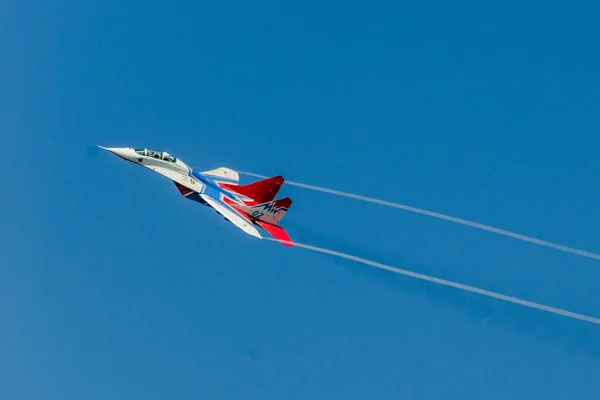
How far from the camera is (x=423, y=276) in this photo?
65.6 m

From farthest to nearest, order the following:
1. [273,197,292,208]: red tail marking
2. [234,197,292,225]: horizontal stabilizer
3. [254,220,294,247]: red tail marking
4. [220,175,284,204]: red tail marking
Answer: [220,175,284,204]: red tail marking → [234,197,292,225]: horizontal stabilizer → [273,197,292,208]: red tail marking → [254,220,294,247]: red tail marking

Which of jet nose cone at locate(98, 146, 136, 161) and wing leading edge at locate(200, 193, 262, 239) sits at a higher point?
jet nose cone at locate(98, 146, 136, 161)

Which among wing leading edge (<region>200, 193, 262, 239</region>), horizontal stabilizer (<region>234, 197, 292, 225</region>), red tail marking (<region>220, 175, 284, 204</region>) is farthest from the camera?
red tail marking (<region>220, 175, 284, 204</region>)

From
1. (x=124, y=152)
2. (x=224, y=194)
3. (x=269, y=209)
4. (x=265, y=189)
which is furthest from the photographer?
(x=224, y=194)

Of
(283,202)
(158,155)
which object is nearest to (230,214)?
(283,202)

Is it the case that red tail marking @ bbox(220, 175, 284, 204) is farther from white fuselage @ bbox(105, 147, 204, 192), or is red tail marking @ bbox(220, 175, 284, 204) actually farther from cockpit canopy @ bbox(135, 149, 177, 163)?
cockpit canopy @ bbox(135, 149, 177, 163)

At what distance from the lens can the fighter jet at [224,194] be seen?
66500 mm

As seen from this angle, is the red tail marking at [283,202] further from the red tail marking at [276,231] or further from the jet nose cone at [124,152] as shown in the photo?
the jet nose cone at [124,152]

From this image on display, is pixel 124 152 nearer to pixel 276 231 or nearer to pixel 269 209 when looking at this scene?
pixel 269 209

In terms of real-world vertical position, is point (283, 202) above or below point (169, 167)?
below

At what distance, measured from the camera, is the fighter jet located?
2618 inches

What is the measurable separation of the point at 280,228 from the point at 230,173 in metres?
6.24

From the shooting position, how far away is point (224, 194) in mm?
67562

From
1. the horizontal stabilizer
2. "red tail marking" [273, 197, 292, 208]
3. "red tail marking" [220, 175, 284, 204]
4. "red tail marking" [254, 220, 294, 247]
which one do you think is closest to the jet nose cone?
the horizontal stabilizer
